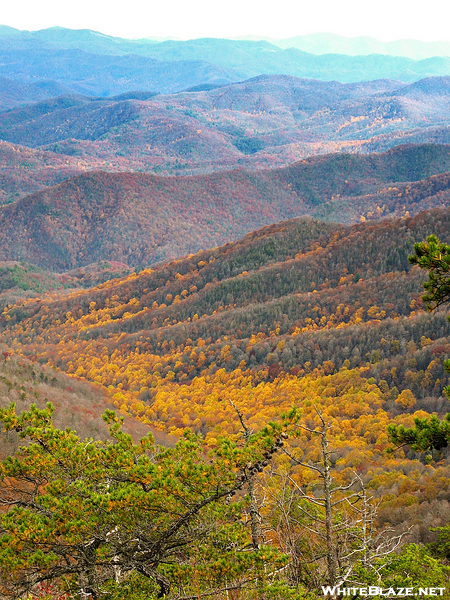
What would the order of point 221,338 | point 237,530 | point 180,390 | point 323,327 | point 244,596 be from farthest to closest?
1. point 221,338
2. point 323,327
3. point 180,390
4. point 237,530
5. point 244,596

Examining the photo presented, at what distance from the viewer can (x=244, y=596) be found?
13.5m

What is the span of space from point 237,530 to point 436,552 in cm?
1720

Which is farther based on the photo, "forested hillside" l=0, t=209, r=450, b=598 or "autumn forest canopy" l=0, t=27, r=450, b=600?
"forested hillside" l=0, t=209, r=450, b=598

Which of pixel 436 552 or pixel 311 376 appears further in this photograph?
pixel 311 376

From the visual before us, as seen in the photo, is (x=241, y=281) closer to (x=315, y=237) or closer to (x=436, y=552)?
(x=315, y=237)

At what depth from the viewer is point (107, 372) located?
106500 mm

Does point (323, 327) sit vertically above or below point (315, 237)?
below

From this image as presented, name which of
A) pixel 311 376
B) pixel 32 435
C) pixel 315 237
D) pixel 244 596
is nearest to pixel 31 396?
pixel 32 435

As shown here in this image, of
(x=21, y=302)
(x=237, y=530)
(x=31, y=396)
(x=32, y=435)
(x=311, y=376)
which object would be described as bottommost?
(x=21, y=302)

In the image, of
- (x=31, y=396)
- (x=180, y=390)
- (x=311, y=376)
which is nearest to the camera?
(x=31, y=396)

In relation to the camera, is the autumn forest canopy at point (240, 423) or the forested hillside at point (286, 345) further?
the forested hillside at point (286, 345)

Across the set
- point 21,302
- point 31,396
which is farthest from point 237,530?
point 21,302

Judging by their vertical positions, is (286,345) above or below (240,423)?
Result: below

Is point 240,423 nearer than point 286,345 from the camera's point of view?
Yes
